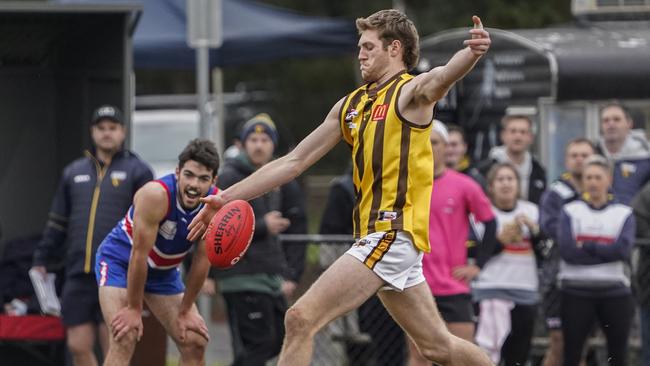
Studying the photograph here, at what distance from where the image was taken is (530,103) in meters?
14.4

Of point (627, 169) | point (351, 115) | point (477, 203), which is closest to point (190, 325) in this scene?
point (351, 115)

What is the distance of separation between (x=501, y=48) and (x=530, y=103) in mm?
610

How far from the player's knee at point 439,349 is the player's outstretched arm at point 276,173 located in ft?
3.99

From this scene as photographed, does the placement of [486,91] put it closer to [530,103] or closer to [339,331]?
[530,103]

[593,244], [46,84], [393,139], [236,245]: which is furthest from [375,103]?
[46,84]

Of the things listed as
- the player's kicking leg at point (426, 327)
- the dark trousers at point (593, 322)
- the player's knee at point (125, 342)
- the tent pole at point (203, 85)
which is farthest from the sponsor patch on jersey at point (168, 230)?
the dark trousers at point (593, 322)

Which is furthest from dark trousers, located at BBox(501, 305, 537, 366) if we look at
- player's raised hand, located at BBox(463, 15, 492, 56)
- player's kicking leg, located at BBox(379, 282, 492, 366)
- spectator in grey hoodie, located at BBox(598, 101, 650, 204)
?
player's raised hand, located at BBox(463, 15, 492, 56)

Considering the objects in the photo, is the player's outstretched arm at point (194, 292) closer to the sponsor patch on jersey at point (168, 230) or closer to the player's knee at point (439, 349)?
the sponsor patch on jersey at point (168, 230)

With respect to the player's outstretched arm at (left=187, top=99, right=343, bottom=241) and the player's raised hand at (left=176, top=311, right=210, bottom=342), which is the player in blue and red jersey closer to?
the player's raised hand at (left=176, top=311, right=210, bottom=342)

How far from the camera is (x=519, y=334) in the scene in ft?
38.8

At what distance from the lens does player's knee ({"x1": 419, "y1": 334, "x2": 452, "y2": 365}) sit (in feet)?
27.5

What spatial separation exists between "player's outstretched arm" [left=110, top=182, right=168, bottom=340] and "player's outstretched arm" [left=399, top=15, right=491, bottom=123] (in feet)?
6.74

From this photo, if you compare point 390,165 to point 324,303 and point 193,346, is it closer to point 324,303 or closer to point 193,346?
point 324,303

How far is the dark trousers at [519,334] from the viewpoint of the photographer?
38.7ft
